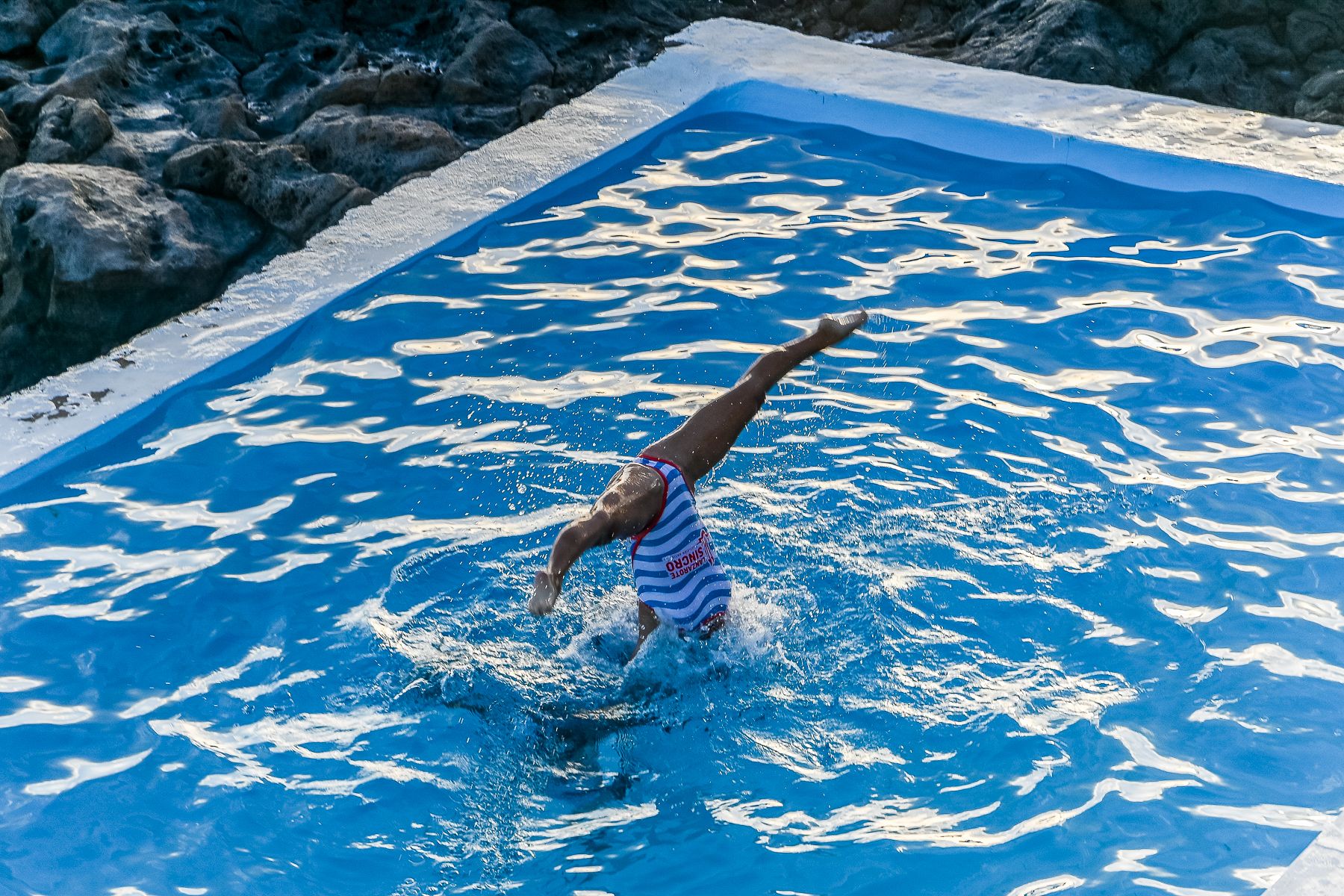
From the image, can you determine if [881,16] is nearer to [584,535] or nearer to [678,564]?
[678,564]

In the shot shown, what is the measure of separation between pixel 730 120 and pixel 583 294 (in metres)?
2.46

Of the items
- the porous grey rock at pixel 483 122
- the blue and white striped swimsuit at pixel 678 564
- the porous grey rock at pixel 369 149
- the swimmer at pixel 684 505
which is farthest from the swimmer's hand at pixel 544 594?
the porous grey rock at pixel 483 122

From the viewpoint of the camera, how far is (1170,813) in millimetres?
4199

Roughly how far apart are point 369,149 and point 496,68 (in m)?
1.32

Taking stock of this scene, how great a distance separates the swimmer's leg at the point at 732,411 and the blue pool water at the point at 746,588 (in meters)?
0.67

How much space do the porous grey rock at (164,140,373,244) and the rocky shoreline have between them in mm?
13

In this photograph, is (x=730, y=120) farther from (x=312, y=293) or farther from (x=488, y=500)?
(x=488, y=500)

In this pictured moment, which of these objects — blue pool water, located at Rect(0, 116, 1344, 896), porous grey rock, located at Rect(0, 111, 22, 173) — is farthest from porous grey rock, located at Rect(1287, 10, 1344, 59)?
porous grey rock, located at Rect(0, 111, 22, 173)

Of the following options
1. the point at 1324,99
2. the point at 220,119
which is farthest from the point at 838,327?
the point at 1324,99

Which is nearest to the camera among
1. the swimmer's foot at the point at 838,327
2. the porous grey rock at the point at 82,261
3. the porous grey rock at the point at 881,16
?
the swimmer's foot at the point at 838,327

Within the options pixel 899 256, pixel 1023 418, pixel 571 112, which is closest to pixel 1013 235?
pixel 899 256

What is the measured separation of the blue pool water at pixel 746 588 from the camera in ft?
14.0

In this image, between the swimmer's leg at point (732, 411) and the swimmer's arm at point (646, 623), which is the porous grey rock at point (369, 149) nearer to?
the swimmer's leg at point (732, 411)

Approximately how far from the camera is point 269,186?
8.10 m
